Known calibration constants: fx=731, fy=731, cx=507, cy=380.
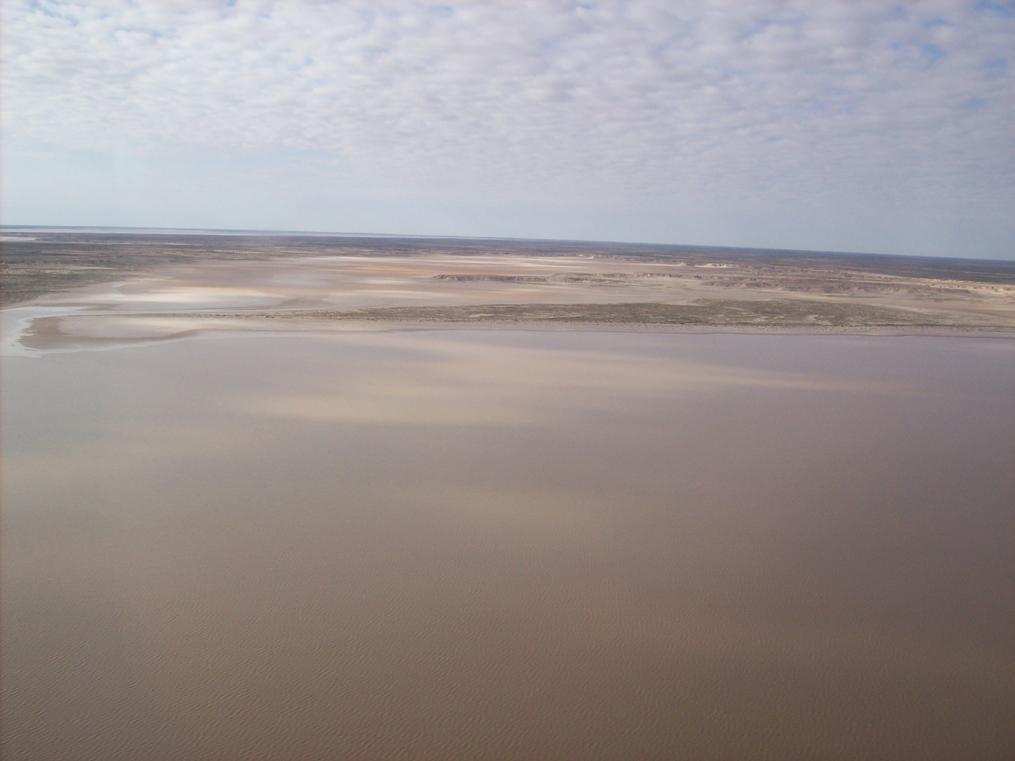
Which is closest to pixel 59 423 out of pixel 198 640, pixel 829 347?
pixel 198 640

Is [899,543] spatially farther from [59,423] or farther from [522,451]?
[59,423]

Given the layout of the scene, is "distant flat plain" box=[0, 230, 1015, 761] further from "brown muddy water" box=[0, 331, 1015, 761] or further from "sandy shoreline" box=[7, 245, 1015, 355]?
"sandy shoreline" box=[7, 245, 1015, 355]

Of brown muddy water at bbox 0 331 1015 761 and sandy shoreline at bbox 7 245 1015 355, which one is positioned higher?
sandy shoreline at bbox 7 245 1015 355

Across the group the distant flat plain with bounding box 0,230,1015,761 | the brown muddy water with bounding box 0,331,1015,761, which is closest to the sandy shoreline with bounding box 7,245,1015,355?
the distant flat plain with bounding box 0,230,1015,761

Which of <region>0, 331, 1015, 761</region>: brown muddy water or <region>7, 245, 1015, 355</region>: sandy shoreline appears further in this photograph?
<region>7, 245, 1015, 355</region>: sandy shoreline

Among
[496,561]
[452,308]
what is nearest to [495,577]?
[496,561]

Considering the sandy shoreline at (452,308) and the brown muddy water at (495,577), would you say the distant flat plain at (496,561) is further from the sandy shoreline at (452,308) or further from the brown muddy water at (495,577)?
the sandy shoreline at (452,308)
